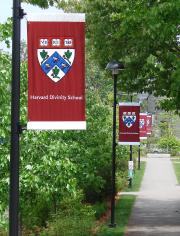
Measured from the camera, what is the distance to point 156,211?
2466cm

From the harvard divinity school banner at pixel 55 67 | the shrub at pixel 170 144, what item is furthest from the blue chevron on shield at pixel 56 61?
the shrub at pixel 170 144

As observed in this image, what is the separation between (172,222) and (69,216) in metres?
5.69

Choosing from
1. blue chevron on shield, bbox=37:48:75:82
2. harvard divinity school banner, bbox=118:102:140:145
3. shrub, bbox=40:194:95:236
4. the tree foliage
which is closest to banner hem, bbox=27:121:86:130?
blue chevron on shield, bbox=37:48:75:82

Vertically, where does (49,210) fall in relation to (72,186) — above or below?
below

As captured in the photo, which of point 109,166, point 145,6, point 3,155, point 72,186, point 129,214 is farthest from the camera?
point 109,166

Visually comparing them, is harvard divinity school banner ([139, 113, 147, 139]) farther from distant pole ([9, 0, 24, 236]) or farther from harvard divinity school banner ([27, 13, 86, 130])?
harvard divinity school banner ([27, 13, 86, 130])

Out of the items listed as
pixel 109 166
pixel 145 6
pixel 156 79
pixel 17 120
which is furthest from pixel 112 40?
pixel 17 120

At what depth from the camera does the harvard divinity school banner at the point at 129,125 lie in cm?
2042

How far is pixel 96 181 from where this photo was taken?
70.0ft

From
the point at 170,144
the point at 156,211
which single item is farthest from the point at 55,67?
the point at 170,144

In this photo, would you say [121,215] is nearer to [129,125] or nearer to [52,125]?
[129,125]

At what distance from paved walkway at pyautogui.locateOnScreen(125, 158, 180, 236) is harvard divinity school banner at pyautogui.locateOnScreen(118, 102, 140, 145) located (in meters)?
2.72

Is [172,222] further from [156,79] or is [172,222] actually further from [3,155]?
[3,155]

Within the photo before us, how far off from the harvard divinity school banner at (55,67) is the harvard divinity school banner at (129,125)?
43.8 ft
